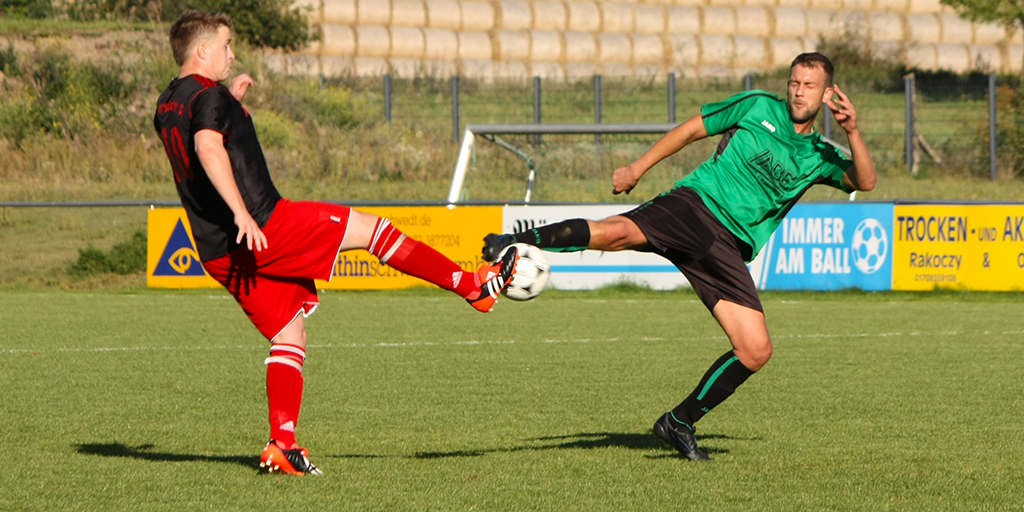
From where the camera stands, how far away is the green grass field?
15.2ft

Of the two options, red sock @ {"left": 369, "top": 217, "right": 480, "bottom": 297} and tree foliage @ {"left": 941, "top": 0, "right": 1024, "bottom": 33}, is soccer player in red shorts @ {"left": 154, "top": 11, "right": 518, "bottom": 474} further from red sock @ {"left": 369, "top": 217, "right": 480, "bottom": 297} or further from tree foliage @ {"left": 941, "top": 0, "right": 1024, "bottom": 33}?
tree foliage @ {"left": 941, "top": 0, "right": 1024, "bottom": 33}

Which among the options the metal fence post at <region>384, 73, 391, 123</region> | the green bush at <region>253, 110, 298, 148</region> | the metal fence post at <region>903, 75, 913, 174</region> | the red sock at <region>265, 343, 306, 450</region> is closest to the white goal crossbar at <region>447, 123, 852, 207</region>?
the green bush at <region>253, 110, 298, 148</region>

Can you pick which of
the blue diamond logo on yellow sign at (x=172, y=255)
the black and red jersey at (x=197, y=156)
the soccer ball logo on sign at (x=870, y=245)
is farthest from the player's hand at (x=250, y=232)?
the soccer ball logo on sign at (x=870, y=245)

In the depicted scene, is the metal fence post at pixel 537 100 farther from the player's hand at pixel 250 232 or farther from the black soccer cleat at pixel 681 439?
the player's hand at pixel 250 232

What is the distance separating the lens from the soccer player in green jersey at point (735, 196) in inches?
204

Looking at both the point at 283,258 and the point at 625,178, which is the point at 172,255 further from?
the point at 625,178

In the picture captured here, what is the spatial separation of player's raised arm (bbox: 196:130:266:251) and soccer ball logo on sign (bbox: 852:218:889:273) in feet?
38.8

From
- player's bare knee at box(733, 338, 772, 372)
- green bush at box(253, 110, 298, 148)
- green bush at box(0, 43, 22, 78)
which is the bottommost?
player's bare knee at box(733, 338, 772, 372)

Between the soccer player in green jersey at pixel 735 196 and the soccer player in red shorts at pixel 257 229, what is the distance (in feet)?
1.54

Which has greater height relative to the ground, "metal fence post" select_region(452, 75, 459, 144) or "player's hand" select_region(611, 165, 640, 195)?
"metal fence post" select_region(452, 75, 459, 144)

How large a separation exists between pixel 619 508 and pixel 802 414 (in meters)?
2.64

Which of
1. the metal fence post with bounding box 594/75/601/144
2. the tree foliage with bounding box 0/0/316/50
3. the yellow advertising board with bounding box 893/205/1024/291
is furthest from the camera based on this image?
the tree foliage with bounding box 0/0/316/50

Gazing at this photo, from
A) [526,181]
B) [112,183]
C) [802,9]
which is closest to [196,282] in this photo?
[526,181]

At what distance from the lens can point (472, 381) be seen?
7.91m
